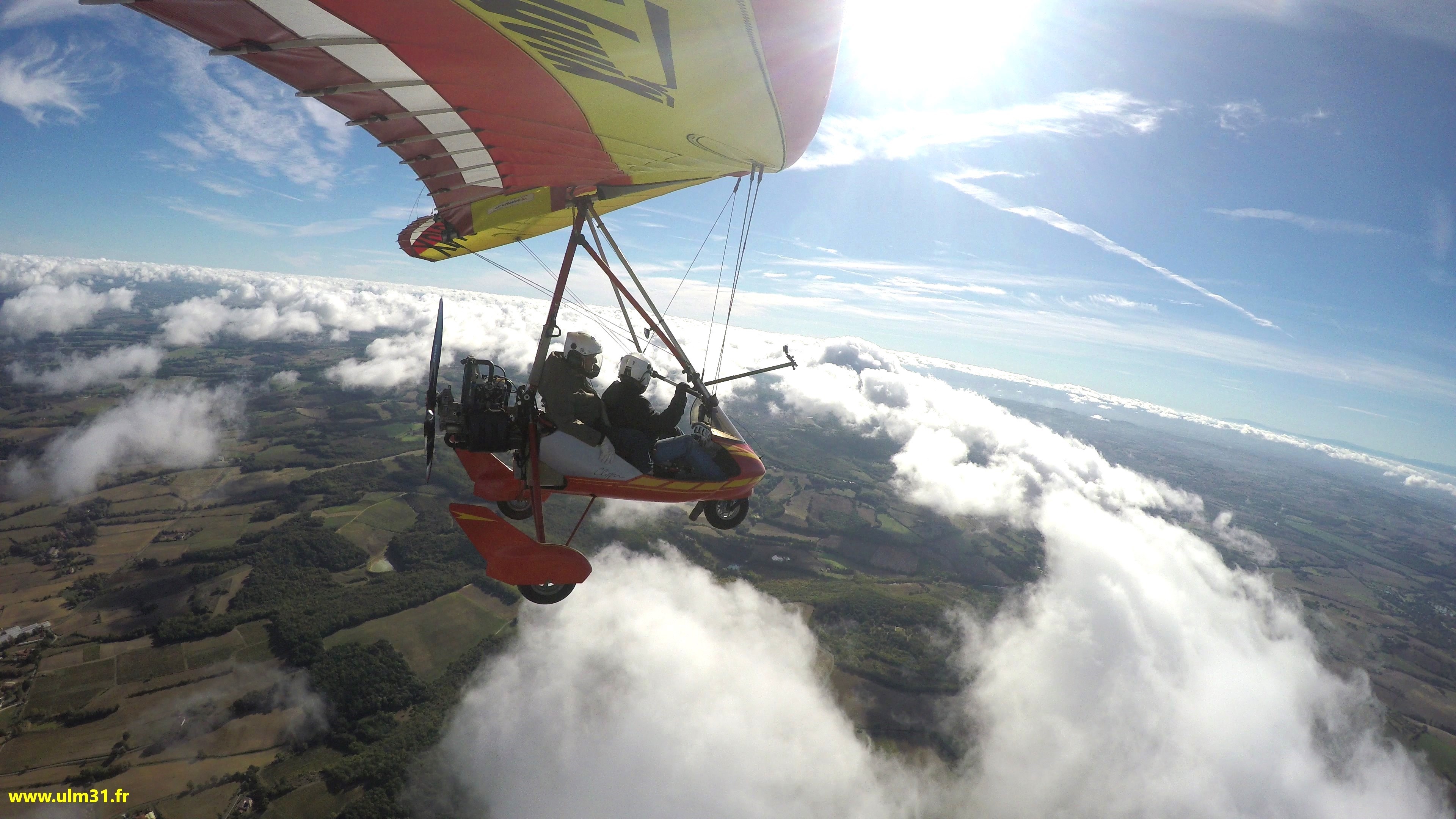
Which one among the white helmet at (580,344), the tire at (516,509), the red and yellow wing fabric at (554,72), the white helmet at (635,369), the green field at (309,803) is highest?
the red and yellow wing fabric at (554,72)

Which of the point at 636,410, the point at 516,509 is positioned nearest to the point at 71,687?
the point at 516,509

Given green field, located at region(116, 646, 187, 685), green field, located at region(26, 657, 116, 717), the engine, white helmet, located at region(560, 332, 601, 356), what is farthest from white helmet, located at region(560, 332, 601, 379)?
green field, located at region(26, 657, 116, 717)

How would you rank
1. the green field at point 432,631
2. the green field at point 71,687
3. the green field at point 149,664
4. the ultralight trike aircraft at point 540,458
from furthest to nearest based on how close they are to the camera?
1. the green field at point 432,631
2. the green field at point 149,664
3. the green field at point 71,687
4. the ultralight trike aircraft at point 540,458

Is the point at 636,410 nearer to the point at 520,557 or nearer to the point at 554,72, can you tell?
the point at 520,557

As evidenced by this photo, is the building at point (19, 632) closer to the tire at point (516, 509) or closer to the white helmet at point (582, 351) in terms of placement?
the tire at point (516, 509)

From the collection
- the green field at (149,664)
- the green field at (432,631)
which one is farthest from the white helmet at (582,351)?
the green field at (149,664)

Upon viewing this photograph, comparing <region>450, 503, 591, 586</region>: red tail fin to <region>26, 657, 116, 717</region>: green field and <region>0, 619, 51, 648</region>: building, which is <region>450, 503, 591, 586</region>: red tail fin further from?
<region>0, 619, 51, 648</region>: building
